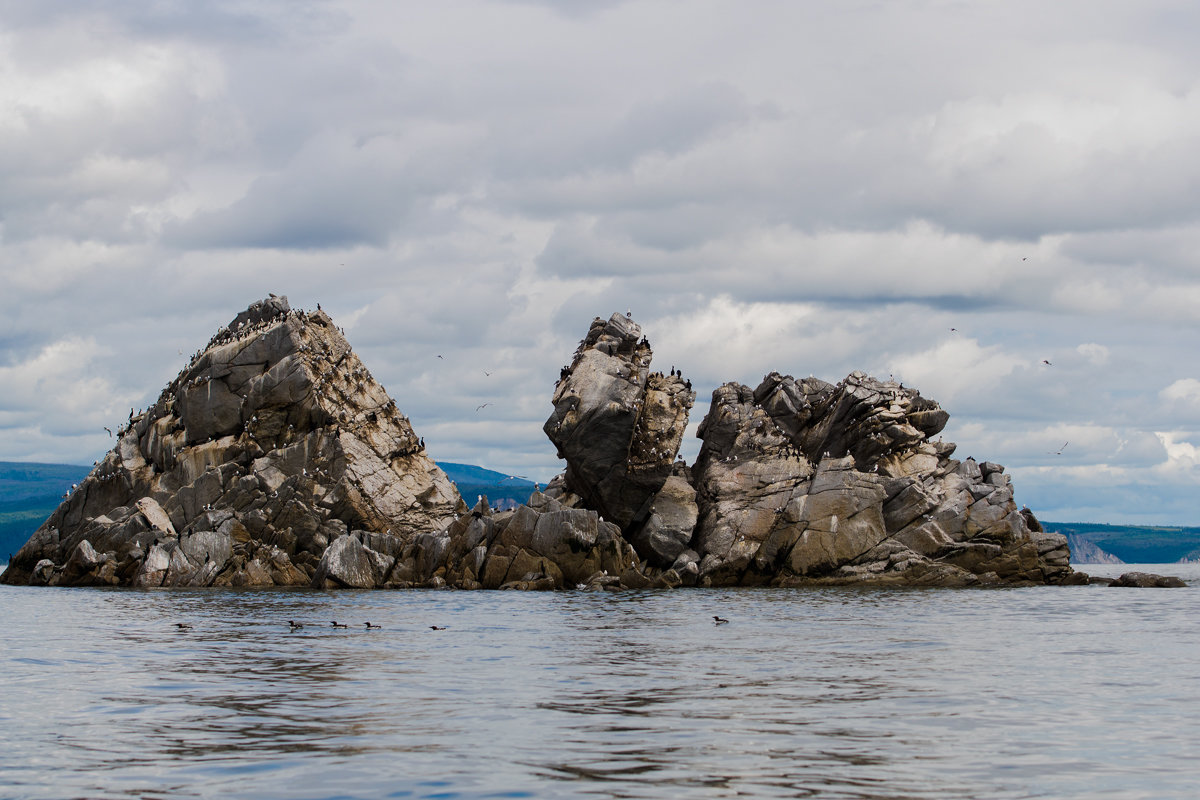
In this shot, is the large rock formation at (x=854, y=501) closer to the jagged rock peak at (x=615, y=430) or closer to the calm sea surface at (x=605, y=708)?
the jagged rock peak at (x=615, y=430)

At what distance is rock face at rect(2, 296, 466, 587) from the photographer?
83.0 meters

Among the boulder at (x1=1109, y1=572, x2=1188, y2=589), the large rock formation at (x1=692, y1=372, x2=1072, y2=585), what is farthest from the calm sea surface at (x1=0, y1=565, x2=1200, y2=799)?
the boulder at (x1=1109, y1=572, x2=1188, y2=589)

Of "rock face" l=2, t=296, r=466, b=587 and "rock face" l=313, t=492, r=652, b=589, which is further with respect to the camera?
"rock face" l=2, t=296, r=466, b=587

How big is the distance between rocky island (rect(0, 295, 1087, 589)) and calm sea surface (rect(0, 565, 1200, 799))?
2817 centimetres

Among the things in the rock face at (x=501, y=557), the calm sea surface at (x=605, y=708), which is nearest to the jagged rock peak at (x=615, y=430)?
the rock face at (x=501, y=557)

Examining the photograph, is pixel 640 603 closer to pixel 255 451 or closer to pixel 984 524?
pixel 984 524

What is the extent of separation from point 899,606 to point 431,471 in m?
47.6

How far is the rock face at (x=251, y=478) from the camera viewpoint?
83.0m

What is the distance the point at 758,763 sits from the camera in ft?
Answer: 60.3

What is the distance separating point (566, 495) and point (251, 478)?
933 inches

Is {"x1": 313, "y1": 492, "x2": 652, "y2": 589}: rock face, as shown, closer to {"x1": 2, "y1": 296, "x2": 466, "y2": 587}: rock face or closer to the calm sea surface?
{"x1": 2, "y1": 296, "x2": 466, "y2": 587}: rock face

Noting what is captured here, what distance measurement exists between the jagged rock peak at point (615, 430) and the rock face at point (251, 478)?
13.9m

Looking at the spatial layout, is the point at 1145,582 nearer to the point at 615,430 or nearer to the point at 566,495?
the point at 615,430

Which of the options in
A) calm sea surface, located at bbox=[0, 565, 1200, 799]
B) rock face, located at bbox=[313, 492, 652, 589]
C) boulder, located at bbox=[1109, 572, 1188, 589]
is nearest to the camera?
calm sea surface, located at bbox=[0, 565, 1200, 799]
